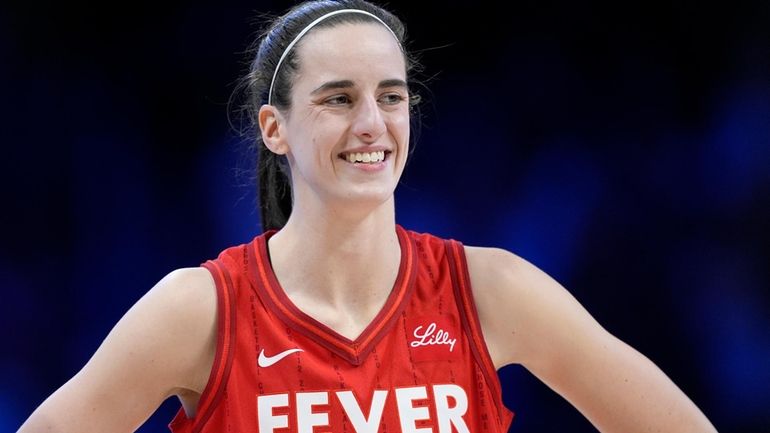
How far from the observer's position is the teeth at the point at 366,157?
7.34 ft

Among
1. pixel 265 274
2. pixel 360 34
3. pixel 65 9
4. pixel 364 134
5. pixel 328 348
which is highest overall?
pixel 65 9

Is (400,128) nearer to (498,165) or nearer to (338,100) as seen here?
(338,100)

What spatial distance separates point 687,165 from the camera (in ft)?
11.0

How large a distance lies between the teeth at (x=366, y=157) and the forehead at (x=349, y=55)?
0.43 ft

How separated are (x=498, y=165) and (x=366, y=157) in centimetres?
119

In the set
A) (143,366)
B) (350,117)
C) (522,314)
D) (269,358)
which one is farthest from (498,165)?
(143,366)

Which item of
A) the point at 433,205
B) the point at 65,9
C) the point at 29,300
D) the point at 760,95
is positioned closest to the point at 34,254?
the point at 29,300

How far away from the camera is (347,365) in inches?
88.8

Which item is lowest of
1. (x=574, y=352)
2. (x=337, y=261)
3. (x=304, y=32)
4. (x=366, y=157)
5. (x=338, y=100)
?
(x=574, y=352)

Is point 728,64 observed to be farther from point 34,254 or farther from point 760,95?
point 34,254

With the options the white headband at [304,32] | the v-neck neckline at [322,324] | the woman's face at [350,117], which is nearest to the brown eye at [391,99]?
the woman's face at [350,117]

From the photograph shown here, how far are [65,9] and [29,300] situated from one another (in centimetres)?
77

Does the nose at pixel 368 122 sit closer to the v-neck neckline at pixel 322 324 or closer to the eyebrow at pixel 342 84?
the eyebrow at pixel 342 84

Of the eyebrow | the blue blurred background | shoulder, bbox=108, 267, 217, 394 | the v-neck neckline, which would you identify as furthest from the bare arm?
the blue blurred background
